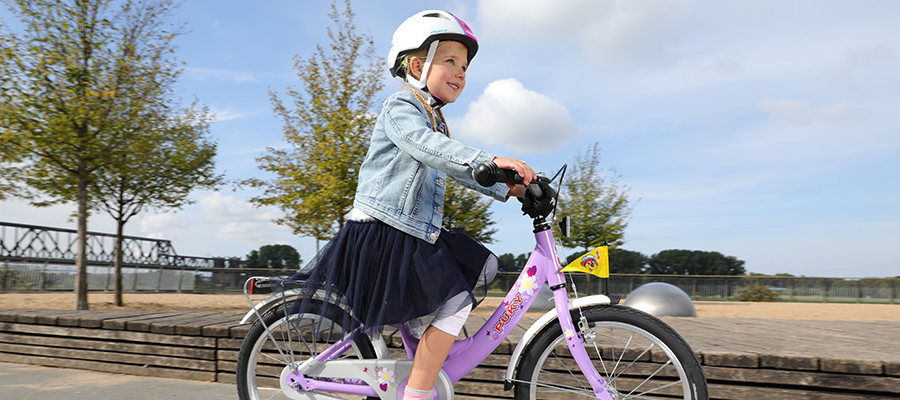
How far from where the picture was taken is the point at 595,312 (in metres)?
2.02

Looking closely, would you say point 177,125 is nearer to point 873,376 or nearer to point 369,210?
point 369,210

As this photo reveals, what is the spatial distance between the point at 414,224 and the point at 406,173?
0.21 meters

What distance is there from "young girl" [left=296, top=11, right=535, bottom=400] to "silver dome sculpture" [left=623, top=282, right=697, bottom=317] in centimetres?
863

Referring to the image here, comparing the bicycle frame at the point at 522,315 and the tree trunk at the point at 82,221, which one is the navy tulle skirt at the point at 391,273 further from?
the tree trunk at the point at 82,221

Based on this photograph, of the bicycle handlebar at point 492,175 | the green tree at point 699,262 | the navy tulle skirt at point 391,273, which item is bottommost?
the green tree at point 699,262

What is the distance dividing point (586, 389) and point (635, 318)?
0.37 metres

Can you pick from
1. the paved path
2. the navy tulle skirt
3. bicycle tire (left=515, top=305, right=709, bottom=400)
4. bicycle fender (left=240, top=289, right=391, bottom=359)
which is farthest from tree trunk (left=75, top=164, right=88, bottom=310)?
bicycle tire (left=515, top=305, right=709, bottom=400)

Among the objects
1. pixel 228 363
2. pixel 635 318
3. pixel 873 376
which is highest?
pixel 635 318

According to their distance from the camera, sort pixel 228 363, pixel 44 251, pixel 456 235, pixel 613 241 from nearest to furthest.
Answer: pixel 456 235, pixel 228 363, pixel 613 241, pixel 44 251

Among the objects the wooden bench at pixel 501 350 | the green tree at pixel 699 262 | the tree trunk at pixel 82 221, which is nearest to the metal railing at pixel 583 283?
the tree trunk at pixel 82 221

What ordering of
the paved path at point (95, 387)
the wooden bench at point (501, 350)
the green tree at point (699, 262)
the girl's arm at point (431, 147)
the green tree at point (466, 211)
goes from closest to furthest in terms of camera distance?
the girl's arm at point (431, 147) < the wooden bench at point (501, 350) < the paved path at point (95, 387) < the green tree at point (466, 211) < the green tree at point (699, 262)

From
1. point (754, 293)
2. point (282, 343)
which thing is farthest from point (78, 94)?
point (754, 293)

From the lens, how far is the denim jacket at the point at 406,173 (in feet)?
6.27

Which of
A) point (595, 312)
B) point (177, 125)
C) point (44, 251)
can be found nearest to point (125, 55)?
point (177, 125)
